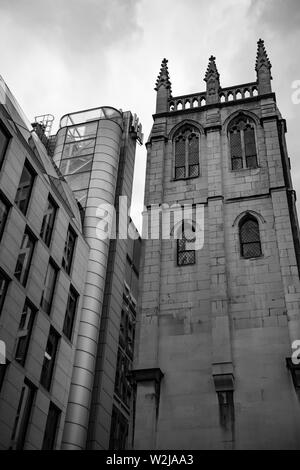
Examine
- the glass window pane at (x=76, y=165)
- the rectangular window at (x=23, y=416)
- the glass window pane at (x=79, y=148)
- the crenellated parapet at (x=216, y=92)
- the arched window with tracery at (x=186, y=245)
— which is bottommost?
the rectangular window at (x=23, y=416)

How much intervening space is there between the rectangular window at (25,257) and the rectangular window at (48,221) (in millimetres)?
1629

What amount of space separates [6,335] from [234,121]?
17080mm

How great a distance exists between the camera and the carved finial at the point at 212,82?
3428 cm

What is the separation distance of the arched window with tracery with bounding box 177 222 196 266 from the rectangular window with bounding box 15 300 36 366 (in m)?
8.77

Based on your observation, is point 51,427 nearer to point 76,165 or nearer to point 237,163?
point 237,163

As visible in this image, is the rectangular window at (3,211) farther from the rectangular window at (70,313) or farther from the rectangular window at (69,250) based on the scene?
the rectangular window at (70,313)

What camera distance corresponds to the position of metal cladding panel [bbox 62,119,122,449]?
3438 cm

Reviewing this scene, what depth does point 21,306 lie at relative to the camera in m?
29.3

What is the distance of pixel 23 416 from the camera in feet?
93.5

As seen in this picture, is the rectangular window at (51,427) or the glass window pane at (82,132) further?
the glass window pane at (82,132)

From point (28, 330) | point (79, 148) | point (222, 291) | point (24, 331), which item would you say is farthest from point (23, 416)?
point (79, 148)

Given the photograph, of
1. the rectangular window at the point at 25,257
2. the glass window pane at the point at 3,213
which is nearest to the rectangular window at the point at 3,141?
the glass window pane at the point at 3,213

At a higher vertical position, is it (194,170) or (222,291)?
(194,170)

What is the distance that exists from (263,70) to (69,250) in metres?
16.6
